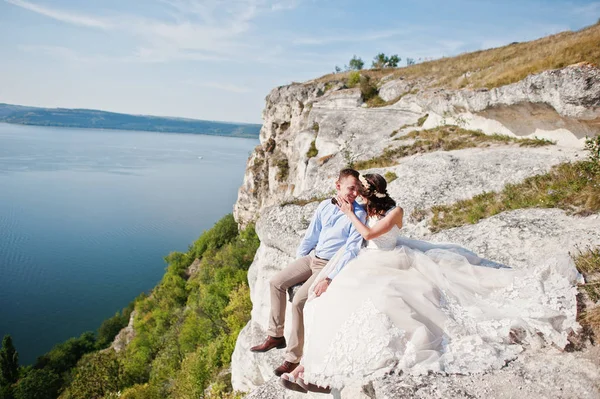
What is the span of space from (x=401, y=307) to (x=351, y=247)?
1470mm

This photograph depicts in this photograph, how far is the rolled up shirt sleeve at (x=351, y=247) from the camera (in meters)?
5.27

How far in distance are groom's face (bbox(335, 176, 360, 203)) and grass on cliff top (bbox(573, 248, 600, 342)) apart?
3.13 meters

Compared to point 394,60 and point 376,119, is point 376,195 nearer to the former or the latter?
point 376,119

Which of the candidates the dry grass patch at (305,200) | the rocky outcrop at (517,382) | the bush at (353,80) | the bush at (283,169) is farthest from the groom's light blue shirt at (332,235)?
the bush at (353,80)

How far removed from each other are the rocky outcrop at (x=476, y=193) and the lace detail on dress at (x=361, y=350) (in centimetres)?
19

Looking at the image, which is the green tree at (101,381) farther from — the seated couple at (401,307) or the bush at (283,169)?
the seated couple at (401,307)

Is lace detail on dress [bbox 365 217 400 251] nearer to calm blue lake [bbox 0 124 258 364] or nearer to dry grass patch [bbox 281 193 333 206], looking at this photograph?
dry grass patch [bbox 281 193 333 206]

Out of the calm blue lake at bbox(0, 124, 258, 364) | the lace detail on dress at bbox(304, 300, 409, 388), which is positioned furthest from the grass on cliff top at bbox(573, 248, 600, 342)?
the calm blue lake at bbox(0, 124, 258, 364)

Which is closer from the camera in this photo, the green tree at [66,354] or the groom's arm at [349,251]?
the groom's arm at [349,251]

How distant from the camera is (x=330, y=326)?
13.8 feet

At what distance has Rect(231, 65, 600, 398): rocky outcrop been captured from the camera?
358cm

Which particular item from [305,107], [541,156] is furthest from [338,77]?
[541,156]

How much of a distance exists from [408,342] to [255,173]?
39007 millimetres

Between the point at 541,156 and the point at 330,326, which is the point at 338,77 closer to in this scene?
the point at 541,156
